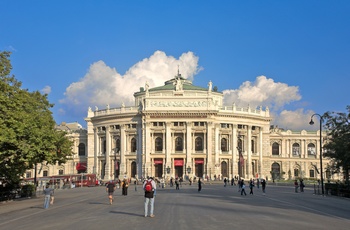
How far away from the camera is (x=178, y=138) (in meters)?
108

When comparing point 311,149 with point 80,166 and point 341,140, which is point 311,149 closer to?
point 80,166

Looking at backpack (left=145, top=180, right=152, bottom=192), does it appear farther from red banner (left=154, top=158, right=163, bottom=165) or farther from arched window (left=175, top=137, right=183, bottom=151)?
arched window (left=175, top=137, right=183, bottom=151)

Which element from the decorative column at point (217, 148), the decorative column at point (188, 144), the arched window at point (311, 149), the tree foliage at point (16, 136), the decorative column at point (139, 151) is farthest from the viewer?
the arched window at point (311, 149)

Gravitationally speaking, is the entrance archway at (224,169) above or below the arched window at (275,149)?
below

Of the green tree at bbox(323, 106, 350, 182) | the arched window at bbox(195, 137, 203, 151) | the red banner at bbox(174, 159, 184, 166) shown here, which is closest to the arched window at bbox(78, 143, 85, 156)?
the red banner at bbox(174, 159, 184, 166)

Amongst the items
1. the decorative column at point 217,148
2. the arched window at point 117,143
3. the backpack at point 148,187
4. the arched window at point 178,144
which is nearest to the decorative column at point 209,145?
the decorative column at point 217,148

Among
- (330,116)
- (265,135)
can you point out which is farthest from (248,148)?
(330,116)

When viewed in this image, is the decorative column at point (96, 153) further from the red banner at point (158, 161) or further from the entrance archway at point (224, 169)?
the entrance archway at point (224, 169)

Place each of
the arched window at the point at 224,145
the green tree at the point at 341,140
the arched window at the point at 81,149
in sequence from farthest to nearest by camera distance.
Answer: the arched window at the point at 81,149 < the arched window at the point at 224,145 < the green tree at the point at 341,140

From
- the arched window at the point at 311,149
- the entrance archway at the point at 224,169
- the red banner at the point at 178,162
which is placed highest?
the arched window at the point at 311,149

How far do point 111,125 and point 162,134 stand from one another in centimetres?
1226

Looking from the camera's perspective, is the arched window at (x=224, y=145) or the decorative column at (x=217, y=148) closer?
the decorative column at (x=217, y=148)

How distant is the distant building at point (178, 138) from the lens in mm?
105062

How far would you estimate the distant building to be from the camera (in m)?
105
